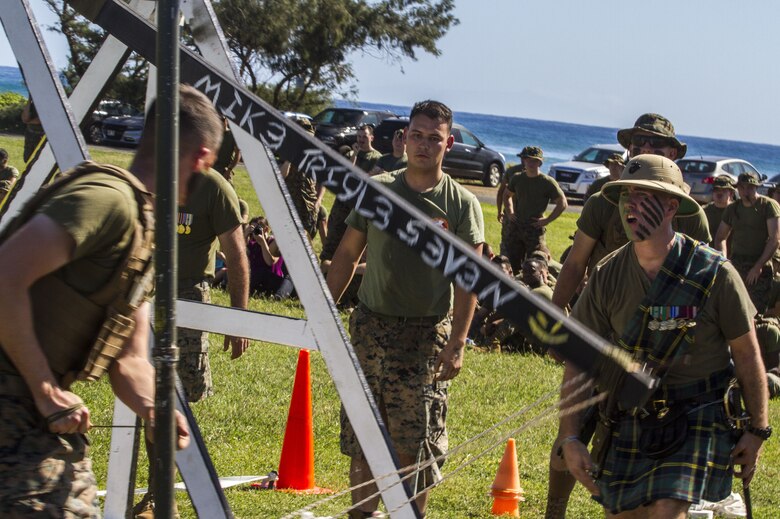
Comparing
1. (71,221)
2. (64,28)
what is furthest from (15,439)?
(64,28)

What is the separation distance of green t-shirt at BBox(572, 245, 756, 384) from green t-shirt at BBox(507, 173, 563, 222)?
10.2m

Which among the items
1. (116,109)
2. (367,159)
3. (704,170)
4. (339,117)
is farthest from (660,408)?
(339,117)

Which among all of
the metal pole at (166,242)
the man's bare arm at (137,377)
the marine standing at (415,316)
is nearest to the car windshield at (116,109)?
the marine standing at (415,316)

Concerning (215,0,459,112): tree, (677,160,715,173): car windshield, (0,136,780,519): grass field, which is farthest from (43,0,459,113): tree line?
(0,136,780,519): grass field

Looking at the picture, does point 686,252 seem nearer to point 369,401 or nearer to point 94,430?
point 369,401

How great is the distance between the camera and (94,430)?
7.49m

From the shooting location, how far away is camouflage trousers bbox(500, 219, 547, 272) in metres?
14.8

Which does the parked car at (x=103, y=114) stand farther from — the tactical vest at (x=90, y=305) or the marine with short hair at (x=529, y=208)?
the tactical vest at (x=90, y=305)

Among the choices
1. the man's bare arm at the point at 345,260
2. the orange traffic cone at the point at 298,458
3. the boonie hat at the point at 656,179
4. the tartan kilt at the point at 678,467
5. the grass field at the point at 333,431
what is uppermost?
the boonie hat at the point at 656,179

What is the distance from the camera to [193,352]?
6340 mm

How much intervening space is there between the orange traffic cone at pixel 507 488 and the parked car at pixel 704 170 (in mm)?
25689

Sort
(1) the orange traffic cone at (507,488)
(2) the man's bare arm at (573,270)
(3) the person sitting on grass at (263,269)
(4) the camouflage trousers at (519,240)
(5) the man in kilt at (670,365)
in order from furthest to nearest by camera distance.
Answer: (4) the camouflage trousers at (519,240) < (3) the person sitting on grass at (263,269) < (1) the orange traffic cone at (507,488) < (2) the man's bare arm at (573,270) < (5) the man in kilt at (670,365)

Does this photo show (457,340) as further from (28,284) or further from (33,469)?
(28,284)

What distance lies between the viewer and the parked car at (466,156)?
33.3 m
